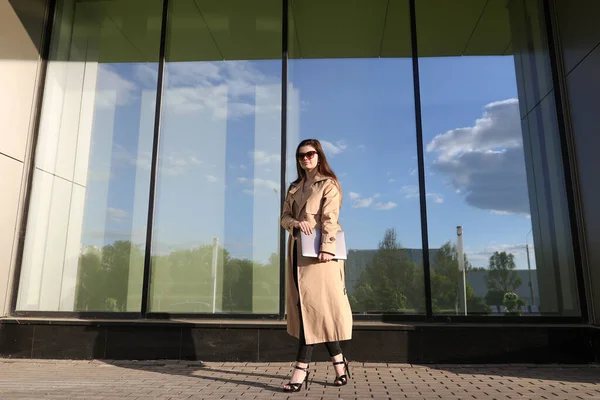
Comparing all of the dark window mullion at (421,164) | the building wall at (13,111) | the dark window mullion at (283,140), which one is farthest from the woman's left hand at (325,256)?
the building wall at (13,111)

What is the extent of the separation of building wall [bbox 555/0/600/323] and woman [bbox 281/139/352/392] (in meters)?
2.57

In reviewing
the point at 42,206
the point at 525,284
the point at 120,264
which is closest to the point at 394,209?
the point at 525,284

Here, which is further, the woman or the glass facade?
the glass facade

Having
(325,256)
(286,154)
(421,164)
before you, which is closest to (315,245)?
(325,256)

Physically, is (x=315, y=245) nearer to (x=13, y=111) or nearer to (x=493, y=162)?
(x=493, y=162)

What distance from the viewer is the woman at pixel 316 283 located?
298cm

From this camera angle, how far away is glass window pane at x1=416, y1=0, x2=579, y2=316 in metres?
4.38

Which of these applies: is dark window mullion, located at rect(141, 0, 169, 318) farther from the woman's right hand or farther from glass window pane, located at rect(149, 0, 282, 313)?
the woman's right hand

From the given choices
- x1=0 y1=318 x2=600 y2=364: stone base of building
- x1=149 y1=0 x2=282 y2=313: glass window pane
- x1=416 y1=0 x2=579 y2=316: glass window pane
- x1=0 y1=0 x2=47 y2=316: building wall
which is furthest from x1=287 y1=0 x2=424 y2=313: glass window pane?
x1=0 y1=0 x2=47 y2=316: building wall

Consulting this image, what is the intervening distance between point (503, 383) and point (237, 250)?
2757mm

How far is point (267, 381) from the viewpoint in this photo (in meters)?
3.27

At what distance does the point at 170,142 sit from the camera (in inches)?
197

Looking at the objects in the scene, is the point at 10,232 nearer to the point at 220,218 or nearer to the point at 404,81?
the point at 220,218

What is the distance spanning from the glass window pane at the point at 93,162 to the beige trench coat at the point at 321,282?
7.62 feet
